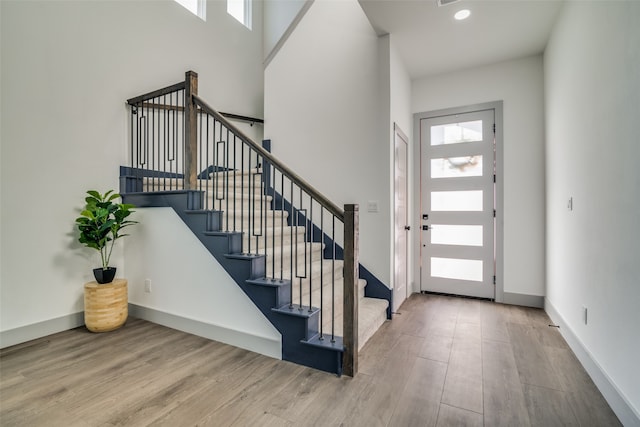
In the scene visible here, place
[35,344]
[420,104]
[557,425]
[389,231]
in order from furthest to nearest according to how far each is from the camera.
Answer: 1. [420,104]
2. [389,231]
3. [35,344]
4. [557,425]

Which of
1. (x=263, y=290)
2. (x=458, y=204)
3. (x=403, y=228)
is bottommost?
(x=263, y=290)

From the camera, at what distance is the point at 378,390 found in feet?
6.35

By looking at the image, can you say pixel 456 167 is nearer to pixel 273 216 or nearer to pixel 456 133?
pixel 456 133

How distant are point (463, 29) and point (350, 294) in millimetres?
2866

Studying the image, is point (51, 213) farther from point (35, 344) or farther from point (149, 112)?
point (149, 112)

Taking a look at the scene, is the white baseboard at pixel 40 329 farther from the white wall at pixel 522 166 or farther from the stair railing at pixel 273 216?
the white wall at pixel 522 166

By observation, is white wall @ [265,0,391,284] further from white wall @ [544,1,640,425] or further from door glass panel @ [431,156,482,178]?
white wall @ [544,1,640,425]

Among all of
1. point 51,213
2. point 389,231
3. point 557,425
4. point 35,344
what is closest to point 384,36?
point 389,231

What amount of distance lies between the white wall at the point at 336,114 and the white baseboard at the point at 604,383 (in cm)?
158


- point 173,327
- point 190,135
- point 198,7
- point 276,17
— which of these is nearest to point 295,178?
point 190,135

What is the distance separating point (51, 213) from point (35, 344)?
114 cm

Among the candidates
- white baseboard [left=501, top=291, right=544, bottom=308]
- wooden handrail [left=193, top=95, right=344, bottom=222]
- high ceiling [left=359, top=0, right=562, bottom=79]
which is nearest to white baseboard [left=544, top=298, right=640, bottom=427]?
→ white baseboard [left=501, top=291, right=544, bottom=308]

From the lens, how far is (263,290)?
2.37 m

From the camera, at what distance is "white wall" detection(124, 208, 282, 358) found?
99.0 inches
